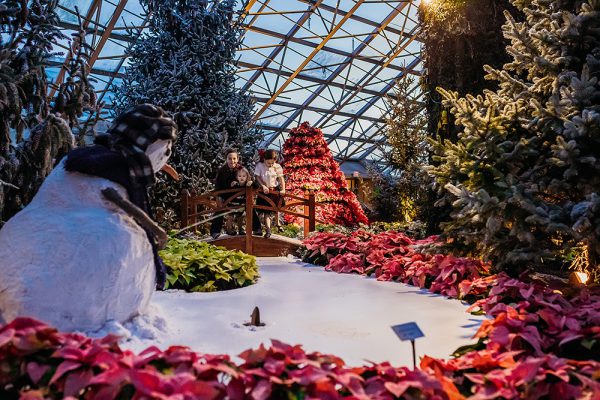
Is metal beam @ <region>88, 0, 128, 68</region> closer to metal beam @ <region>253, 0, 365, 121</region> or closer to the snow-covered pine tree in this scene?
metal beam @ <region>253, 0, 365, 121</region>

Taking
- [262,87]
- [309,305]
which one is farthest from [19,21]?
[262,87]

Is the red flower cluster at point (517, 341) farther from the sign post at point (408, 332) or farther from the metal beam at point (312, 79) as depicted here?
the metal beam at point (312, 79)

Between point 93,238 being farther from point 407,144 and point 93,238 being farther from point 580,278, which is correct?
point 407,144

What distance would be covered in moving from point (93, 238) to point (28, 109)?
8.62 feet

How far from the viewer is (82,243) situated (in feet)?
6.91

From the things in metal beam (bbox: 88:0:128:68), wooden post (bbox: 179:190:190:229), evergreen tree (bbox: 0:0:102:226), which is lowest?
wooden post (bbox: 179:190:190:229)

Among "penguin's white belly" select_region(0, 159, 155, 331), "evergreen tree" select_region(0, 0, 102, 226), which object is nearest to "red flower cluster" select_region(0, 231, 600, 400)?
"penguin's white belly" select_region(0, 159, 155, 331)

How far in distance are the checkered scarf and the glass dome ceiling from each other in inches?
464

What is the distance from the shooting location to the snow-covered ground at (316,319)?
2.41 m

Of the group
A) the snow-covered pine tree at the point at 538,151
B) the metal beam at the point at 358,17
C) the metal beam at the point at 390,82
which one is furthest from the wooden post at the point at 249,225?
the metal beam at the point at 390,82

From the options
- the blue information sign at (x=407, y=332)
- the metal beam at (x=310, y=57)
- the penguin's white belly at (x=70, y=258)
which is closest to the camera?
the blue information sign at (x=407, y=332)

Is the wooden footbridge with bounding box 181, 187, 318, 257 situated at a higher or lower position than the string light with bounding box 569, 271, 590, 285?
higher

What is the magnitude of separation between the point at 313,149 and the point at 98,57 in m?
7.65

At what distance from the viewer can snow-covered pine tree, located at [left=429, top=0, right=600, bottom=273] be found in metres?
3.01
